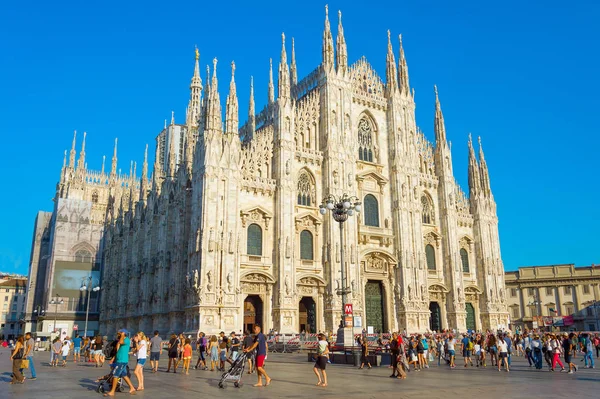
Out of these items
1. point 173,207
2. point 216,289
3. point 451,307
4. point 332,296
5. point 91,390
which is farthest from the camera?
point 451,307

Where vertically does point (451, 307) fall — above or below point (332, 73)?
below

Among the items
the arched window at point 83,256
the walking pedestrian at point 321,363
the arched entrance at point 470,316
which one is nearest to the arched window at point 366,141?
the arched entrance at point 470,316

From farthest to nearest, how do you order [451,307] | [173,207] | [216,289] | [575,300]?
1. [575,300]
2. [451,307]
3. [173,207]
4. [216,289]

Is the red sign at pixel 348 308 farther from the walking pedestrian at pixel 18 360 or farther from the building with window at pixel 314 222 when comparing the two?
the walking pedestrian at pixel 18 360

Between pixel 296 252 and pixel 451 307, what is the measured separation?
15.9 m

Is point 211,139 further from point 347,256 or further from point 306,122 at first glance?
point 347,256

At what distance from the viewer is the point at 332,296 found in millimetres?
39062

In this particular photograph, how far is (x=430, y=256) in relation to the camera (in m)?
46.9

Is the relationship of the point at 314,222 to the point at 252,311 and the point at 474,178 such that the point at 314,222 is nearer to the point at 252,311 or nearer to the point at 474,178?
the point at 252,311

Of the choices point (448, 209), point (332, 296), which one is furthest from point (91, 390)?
point (448, 209)

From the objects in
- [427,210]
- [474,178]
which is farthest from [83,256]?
[474,178]

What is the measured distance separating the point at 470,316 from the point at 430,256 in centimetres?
682

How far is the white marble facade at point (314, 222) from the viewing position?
36.4m

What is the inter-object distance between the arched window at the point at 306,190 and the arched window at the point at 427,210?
11.9 meters
